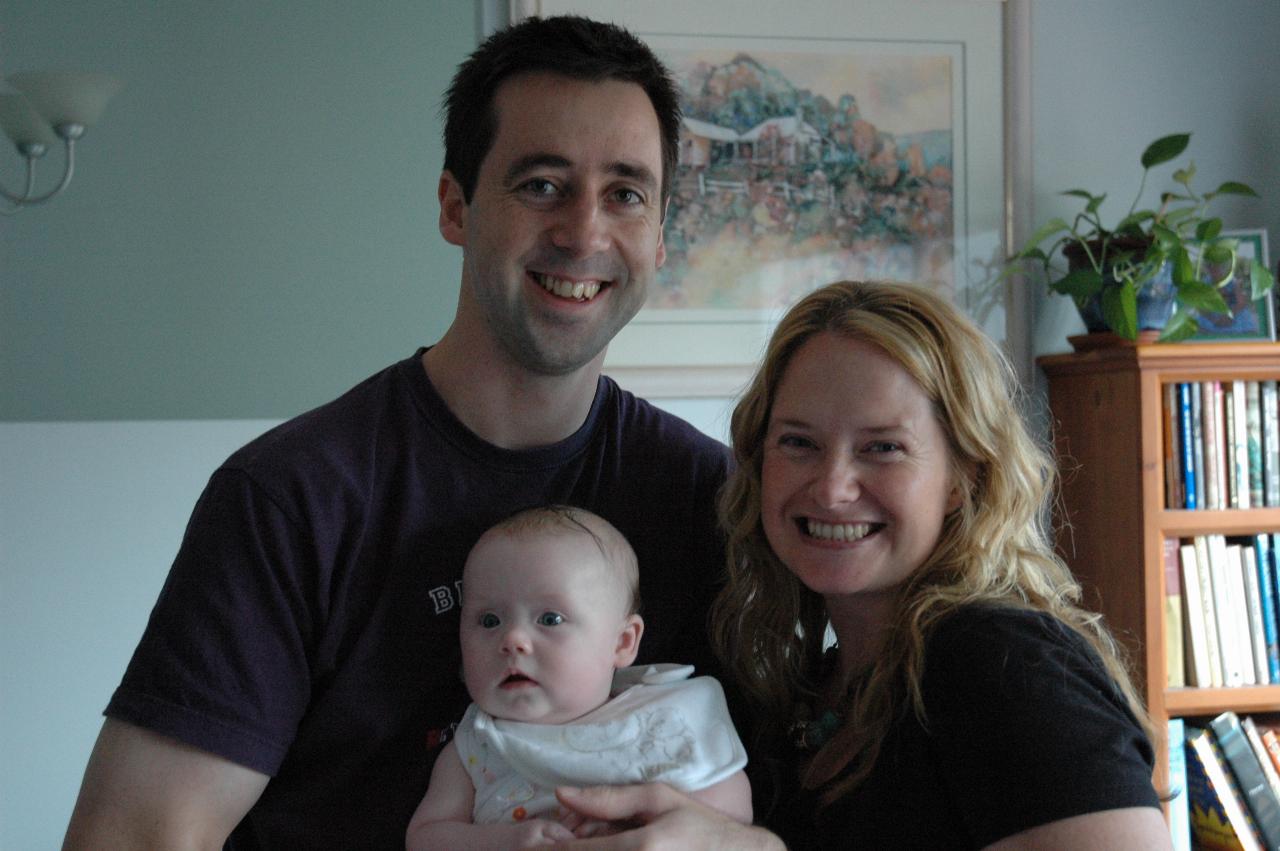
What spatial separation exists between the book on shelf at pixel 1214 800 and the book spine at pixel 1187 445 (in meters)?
0.58

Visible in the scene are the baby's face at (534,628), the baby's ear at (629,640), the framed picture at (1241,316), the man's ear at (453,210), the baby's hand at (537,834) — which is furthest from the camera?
the framed picture at (1241,316)

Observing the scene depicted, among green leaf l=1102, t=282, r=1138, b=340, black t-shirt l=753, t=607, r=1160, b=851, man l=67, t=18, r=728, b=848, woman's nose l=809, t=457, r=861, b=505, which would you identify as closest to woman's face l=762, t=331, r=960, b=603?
woman's nose l=809, t=457, r=861, b=505

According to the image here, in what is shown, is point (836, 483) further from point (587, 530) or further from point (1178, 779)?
point (1178, 779)

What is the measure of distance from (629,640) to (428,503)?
0.30m

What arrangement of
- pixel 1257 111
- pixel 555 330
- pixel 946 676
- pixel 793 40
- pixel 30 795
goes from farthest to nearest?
pixel 1257 111 → pixel 793 40 → pixel 30 795 → pixel 555 330 → pixel 946 676

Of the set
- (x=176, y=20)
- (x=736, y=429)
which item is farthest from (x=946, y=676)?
(x=176, y=20)

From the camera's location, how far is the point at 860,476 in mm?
1412

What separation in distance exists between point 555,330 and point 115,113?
65.6 inches

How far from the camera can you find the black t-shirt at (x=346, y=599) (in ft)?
4.40

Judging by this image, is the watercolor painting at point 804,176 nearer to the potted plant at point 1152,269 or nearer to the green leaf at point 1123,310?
the potted plant at point 1152,269

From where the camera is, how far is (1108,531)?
281 cm

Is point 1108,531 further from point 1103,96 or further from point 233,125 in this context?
point 233,125

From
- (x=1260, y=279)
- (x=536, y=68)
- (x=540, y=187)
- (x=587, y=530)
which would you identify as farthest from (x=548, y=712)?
(x=1260, y=279)

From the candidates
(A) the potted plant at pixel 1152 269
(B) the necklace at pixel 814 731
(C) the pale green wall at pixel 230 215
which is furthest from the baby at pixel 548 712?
(A) the potted plant at pixel 1152 269
